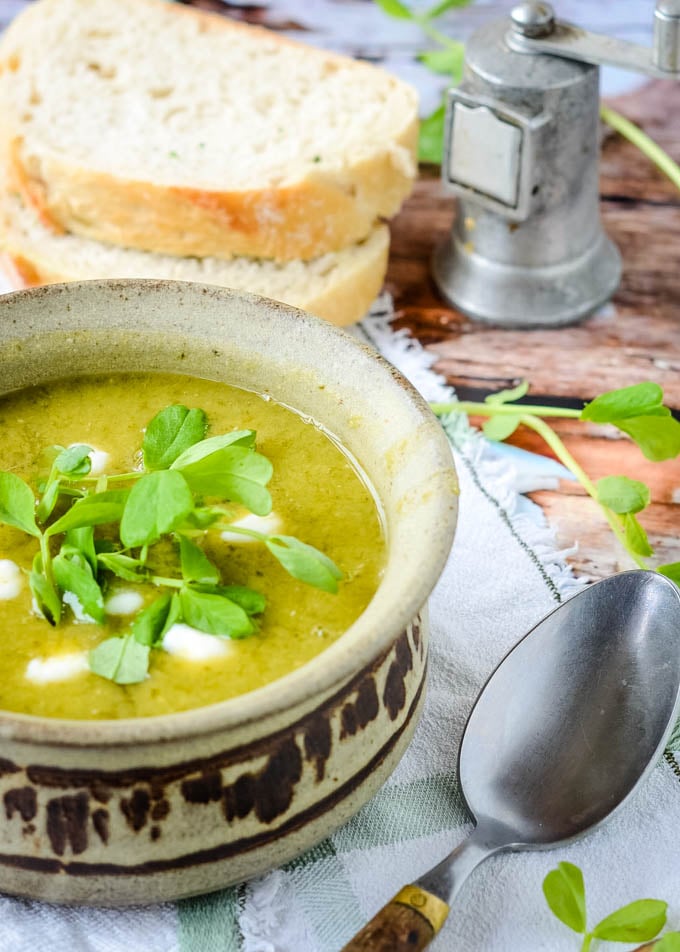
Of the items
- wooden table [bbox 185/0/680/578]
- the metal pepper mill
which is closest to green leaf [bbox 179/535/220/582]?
wooden table [bbox 185/0/680/578]

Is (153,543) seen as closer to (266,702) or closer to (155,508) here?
(155,508)

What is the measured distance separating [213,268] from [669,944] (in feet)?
4.66

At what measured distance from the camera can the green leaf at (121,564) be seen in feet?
4.18

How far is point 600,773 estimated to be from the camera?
4.63 ft

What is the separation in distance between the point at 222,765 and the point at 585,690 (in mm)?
507

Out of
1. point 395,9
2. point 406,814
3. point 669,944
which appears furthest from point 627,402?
point 395,9

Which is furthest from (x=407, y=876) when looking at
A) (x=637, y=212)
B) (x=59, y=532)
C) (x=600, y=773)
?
(x=637, y=212)

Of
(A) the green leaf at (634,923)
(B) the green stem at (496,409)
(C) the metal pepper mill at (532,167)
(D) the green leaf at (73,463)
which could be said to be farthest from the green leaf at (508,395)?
(A) the green leaf at (634,923)

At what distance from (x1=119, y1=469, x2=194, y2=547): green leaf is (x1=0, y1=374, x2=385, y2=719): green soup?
0.34 feet

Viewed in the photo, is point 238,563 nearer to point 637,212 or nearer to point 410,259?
point 410,259

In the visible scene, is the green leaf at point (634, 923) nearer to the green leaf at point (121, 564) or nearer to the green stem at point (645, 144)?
the green leaf at point (121, 564)

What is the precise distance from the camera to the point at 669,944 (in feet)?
3.97

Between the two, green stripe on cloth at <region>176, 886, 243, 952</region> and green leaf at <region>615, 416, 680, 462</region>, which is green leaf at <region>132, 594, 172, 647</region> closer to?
green stripe on cloth at <region>176, 886, 243, 952</region>

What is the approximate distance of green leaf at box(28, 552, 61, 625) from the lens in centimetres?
124
